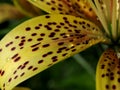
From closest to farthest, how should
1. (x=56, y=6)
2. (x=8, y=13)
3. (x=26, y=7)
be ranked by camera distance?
(x=56, y=6), (x=26, y=7), (x=8, y=13)

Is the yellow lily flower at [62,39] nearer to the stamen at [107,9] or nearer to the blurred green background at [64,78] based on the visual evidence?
the stamen at [107,9]

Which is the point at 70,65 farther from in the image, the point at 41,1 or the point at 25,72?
the point at 25,72

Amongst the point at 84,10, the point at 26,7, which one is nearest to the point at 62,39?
the point at 84,10

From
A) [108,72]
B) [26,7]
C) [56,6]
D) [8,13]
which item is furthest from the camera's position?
[8,13]

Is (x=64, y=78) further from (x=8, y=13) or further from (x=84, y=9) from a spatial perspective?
(x=84, y=9)

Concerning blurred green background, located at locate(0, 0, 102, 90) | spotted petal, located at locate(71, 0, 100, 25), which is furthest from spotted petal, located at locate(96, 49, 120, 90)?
blurred green background, located at locate(0, 0, 102, 90)

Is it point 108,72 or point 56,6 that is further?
point 56,6

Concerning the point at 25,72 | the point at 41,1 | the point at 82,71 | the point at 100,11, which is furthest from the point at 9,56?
the point at 82,71

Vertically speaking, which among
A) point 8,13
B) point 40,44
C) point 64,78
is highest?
point 40,44
